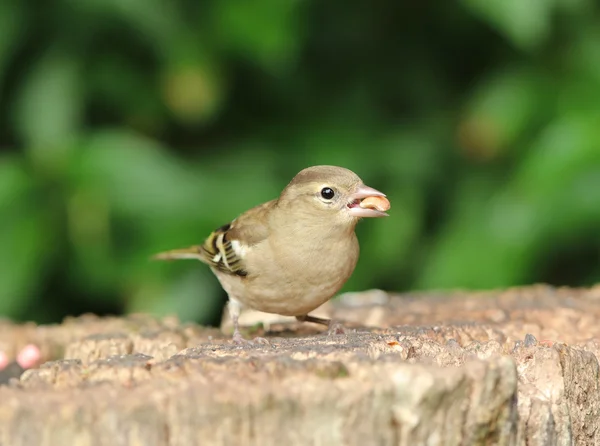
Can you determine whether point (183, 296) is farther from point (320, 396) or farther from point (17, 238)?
point (320, 396)

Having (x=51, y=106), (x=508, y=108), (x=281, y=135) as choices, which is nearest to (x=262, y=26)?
(x=281, y=135)

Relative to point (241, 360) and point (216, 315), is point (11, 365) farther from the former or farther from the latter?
point (216, 315)

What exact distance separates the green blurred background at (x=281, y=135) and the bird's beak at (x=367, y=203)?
1.69m

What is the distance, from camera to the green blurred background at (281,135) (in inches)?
221

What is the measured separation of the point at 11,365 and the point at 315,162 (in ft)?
8.78

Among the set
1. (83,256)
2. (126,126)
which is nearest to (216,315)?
(83,256)

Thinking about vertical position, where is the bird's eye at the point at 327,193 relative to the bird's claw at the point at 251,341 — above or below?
Result: above

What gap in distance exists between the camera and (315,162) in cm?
618

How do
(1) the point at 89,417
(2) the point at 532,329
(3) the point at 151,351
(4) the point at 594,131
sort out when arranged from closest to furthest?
(1) the point at 89,417
(3) the point at 151,351
(2) the point at 532,329
(4) the point at 594,131

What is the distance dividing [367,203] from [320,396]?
1698mm

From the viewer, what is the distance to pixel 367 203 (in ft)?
13.0

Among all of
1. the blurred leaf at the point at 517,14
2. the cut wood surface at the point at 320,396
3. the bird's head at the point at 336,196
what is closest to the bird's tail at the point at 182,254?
the bird's head at the point at 336,196

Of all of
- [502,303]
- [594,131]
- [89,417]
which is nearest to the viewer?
[89,417]

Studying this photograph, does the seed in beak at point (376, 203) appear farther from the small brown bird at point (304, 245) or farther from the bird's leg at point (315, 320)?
the bird's leg at point (315, 320)
